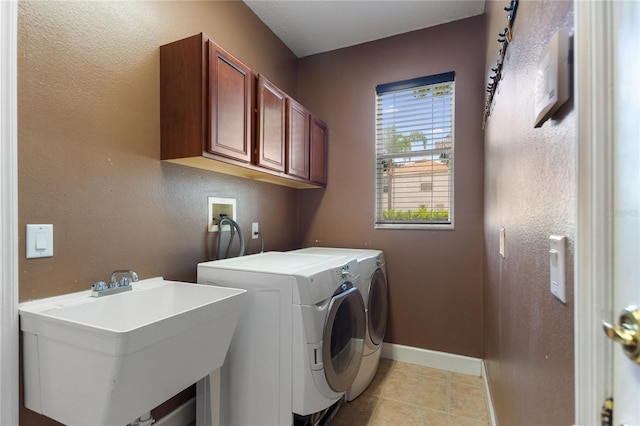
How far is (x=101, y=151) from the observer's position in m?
1.33

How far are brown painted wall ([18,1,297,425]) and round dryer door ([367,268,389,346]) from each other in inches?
46.3

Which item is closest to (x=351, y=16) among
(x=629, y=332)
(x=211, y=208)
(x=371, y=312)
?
(x=211, y=208)

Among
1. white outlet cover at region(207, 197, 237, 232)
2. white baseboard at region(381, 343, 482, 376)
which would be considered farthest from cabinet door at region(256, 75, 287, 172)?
white baseboard at region(381, 343, 482, 376)

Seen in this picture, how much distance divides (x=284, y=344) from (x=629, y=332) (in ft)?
3.94

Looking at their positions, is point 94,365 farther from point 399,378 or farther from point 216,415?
point 399,378

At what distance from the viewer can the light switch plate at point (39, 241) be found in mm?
1087

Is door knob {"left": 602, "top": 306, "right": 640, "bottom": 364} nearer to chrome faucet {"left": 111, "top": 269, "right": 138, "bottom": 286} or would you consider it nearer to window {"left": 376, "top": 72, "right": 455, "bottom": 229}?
chrome faucet {"left": 111, "top": 269, "right": 138, "bottom": 286}

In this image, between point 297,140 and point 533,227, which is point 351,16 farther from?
point 533,227

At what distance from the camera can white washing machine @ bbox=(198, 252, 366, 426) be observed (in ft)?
4.33

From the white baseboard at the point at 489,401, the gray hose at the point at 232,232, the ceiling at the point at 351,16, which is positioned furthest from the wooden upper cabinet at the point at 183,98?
the white baseboard at the point at 489,401

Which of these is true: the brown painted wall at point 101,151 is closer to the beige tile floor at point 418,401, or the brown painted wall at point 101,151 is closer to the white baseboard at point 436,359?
the beige tile floor at point 418,401

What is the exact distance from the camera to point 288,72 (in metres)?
2.79

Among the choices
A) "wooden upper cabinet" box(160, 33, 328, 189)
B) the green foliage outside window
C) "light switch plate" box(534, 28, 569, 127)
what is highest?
"wooden upper cabinet" box(160, 33, 328, 189)

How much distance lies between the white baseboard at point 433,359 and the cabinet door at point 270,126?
1.81 m
